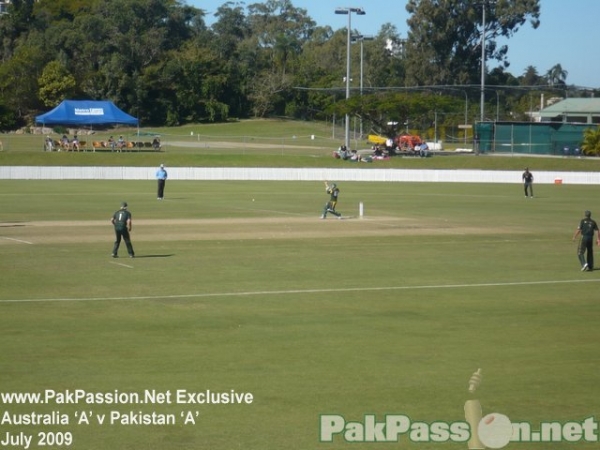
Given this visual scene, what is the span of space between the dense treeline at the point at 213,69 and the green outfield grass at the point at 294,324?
197 ft

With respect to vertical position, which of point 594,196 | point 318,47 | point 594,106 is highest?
point 318,47

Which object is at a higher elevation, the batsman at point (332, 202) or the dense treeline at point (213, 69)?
the dense treeline at point (213, 69)

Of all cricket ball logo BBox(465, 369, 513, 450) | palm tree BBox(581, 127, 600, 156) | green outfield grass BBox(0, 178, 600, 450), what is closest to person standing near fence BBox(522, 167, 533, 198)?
green outfield grass BBox(0, 178, 600, 450)

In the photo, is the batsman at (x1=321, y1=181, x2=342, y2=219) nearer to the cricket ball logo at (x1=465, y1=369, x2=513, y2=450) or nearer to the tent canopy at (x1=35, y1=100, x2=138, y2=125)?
the cricket ball logo at (x1=465, y1=369, x2=513, y2=450)

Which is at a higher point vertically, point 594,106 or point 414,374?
point 594,106

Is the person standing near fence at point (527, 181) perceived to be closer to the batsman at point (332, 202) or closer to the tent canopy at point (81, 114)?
the batsman at point (332, 202)

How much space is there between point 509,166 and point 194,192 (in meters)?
32.2

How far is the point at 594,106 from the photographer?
11050 cm

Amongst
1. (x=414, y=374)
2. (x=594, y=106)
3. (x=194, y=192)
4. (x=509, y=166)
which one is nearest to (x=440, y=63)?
(x=594, y=106)

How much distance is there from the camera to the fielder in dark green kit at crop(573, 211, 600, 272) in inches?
1126

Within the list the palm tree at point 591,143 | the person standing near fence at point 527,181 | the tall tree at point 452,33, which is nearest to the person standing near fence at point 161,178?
the person standing near fence at point 527,181

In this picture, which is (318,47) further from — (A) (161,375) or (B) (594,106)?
(A) (161,375)

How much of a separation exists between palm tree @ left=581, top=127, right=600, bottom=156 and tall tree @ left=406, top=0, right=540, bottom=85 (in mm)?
44022

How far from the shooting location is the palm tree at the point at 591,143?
90.1 meters
